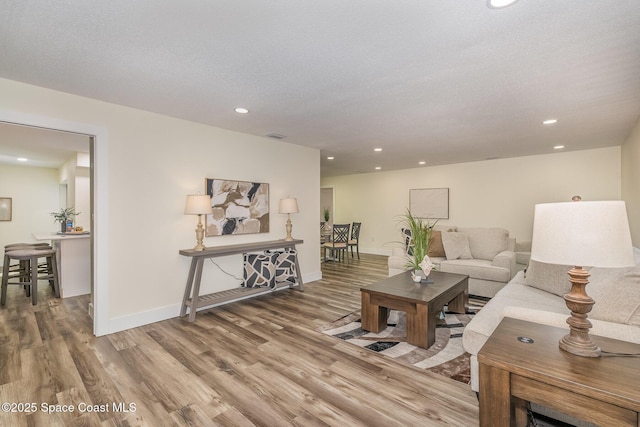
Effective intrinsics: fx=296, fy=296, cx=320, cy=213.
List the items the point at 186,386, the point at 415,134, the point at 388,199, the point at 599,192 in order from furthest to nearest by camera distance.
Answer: the point at 388,199
the point at 599,192
the point at 415,134
the point at 186,386

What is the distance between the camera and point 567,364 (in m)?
1.24

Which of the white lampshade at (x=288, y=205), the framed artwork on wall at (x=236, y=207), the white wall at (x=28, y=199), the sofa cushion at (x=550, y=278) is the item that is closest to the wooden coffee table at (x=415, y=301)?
the sofa cushion at (x=550, y=278)

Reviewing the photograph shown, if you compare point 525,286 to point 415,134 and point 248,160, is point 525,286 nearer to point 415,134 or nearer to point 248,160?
point 415,134

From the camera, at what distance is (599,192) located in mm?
5344

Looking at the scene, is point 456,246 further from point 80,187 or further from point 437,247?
point 80,187

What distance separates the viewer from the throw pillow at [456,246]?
4.66 m

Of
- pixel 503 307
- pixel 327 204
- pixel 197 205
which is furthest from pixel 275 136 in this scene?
pixel 327 204

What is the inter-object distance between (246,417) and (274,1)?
236 cm

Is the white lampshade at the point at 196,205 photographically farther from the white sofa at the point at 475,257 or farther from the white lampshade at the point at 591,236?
the white lampshade at the point at 591,236

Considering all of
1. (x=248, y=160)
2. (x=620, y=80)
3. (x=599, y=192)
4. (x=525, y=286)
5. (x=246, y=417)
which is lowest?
(x=246, y=417)

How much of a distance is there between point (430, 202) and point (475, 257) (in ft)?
9.18

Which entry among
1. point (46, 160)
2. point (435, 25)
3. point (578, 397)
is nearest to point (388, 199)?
point (435, 25)

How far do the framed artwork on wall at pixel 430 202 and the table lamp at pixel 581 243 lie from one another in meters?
6.07

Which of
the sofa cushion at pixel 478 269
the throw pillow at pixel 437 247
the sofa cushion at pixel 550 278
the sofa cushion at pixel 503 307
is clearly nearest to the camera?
the sofa cushion at pixel 503 307
